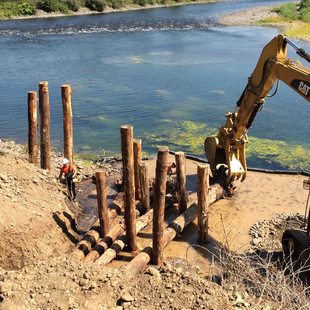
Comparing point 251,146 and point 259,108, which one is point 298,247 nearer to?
point 259,108

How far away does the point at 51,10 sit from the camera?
52.0 m

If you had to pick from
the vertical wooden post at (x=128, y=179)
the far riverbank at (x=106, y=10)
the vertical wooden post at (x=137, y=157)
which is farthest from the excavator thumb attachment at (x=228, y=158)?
Result: the far riverbank at (x=106, y=10)

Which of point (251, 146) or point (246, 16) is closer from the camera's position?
point (251, 146)

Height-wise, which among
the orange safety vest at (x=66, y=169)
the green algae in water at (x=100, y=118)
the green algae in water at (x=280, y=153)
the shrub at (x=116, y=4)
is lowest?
the green algae in water at (x=280, y=153)

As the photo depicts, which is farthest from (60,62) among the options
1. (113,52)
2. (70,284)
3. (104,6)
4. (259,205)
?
(104,6)

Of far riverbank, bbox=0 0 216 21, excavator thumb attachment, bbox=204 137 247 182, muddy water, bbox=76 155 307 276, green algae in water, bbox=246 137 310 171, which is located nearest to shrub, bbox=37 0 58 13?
far riverbank, bbox=0 0 216 21

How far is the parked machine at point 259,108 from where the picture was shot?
31.1 ft

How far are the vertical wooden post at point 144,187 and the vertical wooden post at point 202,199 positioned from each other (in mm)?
1346

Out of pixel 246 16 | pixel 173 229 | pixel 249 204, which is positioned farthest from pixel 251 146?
pixel 246 16

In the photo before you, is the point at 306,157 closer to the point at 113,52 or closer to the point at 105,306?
the point at 105,306

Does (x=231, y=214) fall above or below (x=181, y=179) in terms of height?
below

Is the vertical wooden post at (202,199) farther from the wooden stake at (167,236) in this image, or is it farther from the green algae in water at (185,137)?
the green algae in water at (185,137)

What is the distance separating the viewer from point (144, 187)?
11688mm

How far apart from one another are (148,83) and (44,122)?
13.9 meters
